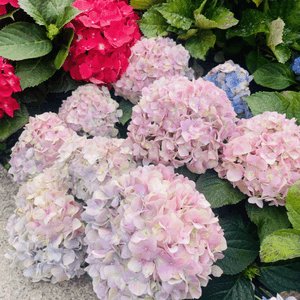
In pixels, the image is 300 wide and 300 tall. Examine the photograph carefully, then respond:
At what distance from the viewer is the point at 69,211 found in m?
1.12

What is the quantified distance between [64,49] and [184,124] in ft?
2.67

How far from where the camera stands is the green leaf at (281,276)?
1115 mm

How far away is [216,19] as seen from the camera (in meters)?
1.65

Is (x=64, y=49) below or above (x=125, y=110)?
above

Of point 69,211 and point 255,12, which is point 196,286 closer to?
point 69,211

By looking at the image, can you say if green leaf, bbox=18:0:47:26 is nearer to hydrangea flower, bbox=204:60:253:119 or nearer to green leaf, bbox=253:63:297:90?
hydrangea flower, bbox=204:60:253:119

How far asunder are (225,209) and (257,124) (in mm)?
383

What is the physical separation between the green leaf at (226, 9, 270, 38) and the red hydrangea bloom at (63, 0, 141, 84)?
0.57 meters

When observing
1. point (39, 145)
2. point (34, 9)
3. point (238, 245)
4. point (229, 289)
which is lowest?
point (229, 289)

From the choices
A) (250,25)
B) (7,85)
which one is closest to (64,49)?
(7,85)

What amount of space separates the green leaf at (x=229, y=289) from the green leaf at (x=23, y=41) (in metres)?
1.23

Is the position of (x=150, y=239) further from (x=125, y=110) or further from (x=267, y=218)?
(x=125, y=110)

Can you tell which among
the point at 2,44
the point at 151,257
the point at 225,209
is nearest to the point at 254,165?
the point at 225,209

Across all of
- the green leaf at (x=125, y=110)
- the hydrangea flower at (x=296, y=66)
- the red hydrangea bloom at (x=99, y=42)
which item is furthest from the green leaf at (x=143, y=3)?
the hydrangea flower at (x=296, y=66)
